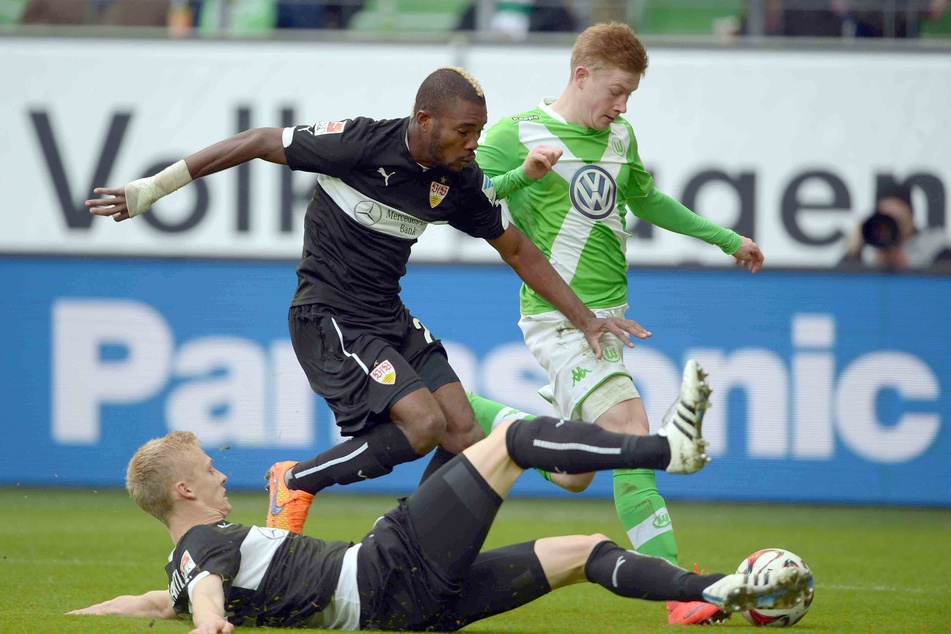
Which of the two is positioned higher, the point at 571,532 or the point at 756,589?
the point at 756,589

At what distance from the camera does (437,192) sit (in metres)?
5.20

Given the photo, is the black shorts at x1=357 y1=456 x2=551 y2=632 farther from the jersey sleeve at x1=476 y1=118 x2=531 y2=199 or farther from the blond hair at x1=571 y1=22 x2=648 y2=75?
the blond hair at x1=571 y1=22 x2=648 y2=75

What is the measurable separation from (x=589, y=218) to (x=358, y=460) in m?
1.54

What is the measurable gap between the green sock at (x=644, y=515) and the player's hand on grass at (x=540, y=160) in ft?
4.34

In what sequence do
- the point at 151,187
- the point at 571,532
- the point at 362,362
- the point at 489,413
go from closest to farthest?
the point at 151,187 → the point at 362,362 → the point at 489,413 → the point at 571,532

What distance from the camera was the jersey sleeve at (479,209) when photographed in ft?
17.0

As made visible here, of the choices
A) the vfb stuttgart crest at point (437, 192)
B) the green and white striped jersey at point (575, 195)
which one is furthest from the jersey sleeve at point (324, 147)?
the green and white striped jersey at point (575, 195)

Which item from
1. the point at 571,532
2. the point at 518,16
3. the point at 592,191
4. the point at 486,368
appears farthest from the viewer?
the point at 518,16

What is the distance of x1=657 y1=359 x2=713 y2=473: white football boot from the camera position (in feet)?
12.9

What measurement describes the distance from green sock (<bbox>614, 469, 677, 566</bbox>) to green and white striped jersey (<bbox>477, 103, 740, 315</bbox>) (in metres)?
0.83

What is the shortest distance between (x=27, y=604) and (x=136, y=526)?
10.3 ft

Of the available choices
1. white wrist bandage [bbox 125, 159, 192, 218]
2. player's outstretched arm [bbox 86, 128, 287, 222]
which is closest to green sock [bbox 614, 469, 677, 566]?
player's outstretched arm [bbox 86, 128, 287, 222]

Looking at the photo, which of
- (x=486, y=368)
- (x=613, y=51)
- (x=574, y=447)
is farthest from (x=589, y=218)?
(x=486, y=368)

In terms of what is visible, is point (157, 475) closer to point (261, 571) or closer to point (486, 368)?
point (261, 571)
